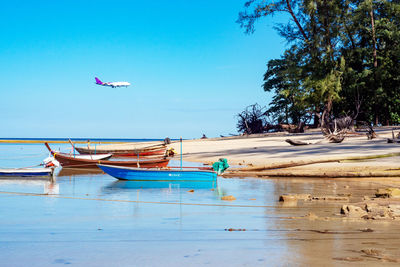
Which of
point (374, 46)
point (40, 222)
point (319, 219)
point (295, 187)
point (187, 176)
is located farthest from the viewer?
point (374, 46)

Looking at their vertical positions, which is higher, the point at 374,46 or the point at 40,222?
the point at 374,46

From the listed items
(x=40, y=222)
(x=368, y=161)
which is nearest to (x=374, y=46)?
(x=368, y=161)

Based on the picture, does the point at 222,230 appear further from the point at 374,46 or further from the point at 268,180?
the point at 374,46

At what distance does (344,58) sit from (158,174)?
1083 inches

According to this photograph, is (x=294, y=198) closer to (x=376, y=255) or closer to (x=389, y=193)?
(x=389, y=193)

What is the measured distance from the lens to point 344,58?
40.3m

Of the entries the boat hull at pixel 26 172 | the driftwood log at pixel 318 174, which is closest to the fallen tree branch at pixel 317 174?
the driftwood log at pixel 318 174

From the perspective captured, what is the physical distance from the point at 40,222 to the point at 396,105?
36657 millimetres

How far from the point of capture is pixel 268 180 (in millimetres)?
18641

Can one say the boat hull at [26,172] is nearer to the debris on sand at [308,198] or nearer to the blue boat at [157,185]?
the blue boat at [157,185]

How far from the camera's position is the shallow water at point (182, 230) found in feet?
21.0

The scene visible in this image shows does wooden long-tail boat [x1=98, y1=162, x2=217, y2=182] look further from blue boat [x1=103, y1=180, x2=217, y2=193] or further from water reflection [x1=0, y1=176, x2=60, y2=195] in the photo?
water reflection [x1=0, y1=176, x2=60, y2=195]

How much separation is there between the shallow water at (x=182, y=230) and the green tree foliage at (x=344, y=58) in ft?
61.9

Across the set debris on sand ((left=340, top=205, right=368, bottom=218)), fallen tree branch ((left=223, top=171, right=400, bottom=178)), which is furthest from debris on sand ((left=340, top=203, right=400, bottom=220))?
fallen tree branch ((left=223, top=171, right=400, bottom=178))
